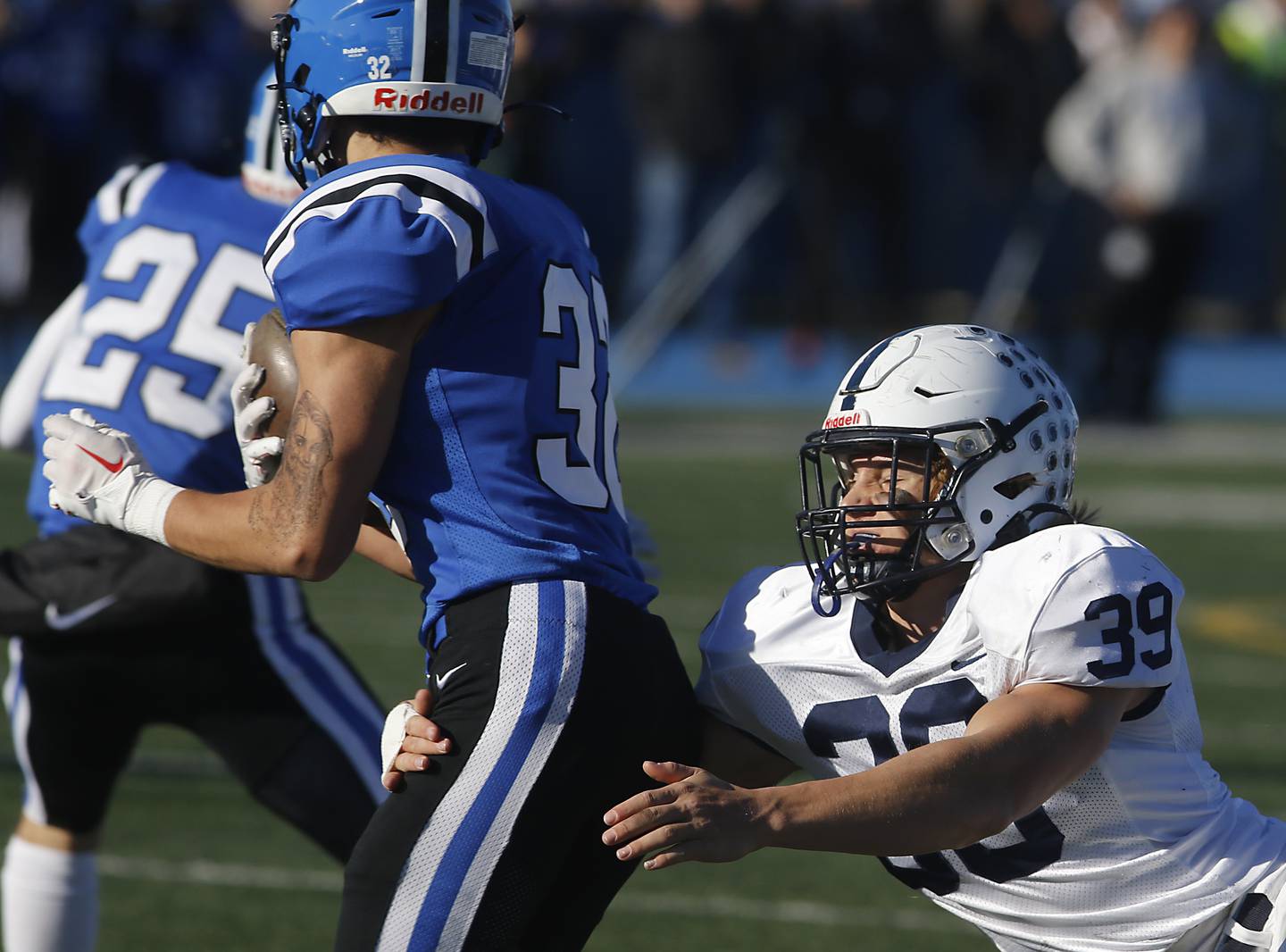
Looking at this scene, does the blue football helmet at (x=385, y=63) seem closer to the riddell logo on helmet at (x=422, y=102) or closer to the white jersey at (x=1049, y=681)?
the riddell logo on helmet at (x=422, y=102)

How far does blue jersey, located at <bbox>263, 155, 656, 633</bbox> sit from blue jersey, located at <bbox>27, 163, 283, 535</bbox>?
119cm

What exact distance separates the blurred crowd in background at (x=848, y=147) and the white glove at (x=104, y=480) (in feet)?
33.6

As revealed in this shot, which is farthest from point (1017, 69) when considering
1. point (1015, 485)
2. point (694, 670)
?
point (1015, 485)

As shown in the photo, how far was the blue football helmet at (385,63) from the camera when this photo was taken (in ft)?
9.25

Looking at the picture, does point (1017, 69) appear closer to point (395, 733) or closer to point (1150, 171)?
point (1150, 171)

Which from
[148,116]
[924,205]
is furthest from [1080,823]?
[924,205]

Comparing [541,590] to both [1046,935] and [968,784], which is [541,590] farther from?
[1046,935]

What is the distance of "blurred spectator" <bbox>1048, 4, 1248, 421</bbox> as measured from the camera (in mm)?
12633

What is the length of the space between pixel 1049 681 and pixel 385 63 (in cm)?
118

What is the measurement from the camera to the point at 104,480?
2850 mm

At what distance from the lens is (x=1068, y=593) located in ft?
8.64

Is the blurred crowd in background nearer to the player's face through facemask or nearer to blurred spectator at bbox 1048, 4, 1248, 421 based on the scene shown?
blurred spectator at bbox 1048, 4, 1248, 421

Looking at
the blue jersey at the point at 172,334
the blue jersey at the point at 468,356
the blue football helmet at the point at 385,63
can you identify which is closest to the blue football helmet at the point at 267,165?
the blue jersey at the point at 172,334

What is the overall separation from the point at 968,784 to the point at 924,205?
1511cm
